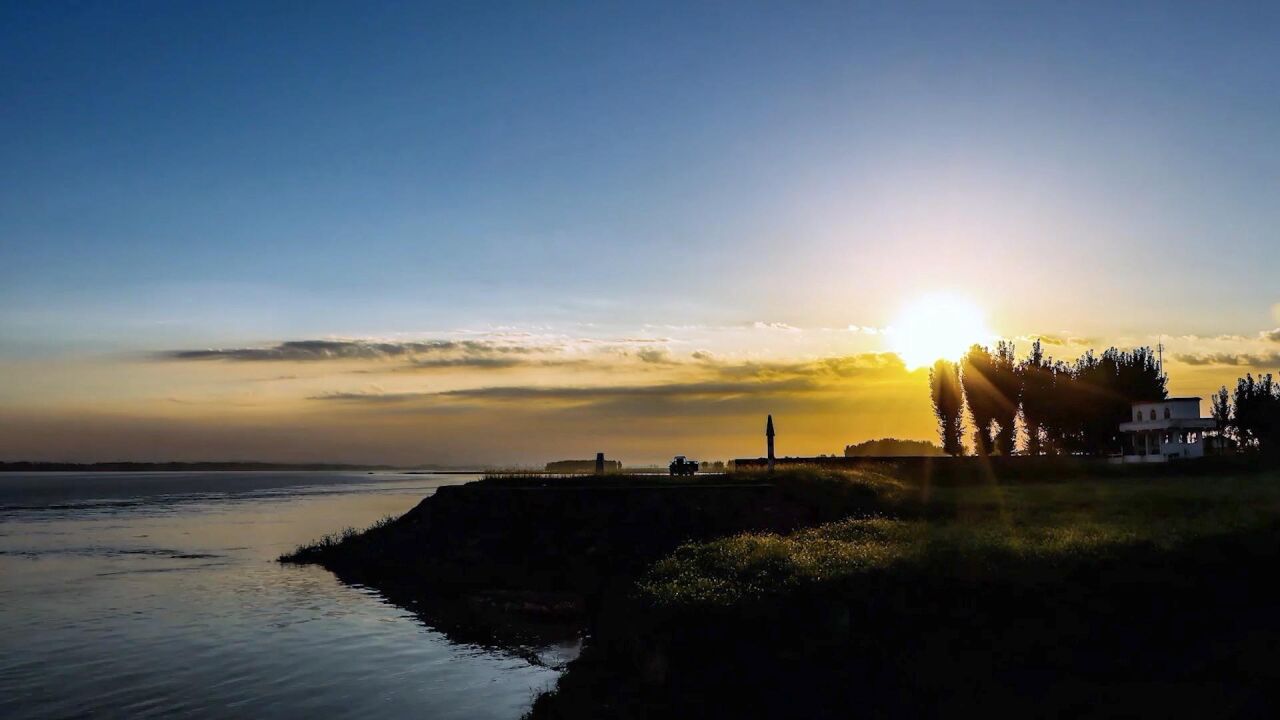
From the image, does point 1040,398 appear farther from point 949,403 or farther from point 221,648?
point 221,648

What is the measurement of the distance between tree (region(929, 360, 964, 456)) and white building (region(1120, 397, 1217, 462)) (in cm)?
1797

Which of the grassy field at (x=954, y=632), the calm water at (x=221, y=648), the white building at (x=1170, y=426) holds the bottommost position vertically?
the calm water at (x=221, y=648)

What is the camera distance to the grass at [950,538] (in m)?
22.9

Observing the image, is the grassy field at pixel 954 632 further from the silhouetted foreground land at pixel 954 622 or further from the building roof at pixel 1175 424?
the building roof at pixel 1175 424

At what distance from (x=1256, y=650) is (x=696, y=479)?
35.4 meters

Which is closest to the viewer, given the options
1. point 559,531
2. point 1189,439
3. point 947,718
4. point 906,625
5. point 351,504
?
point 947,718

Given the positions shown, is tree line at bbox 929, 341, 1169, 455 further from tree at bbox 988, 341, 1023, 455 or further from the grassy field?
the grassy field

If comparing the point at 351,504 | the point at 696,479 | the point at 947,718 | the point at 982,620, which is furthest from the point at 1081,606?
the point at 351,504

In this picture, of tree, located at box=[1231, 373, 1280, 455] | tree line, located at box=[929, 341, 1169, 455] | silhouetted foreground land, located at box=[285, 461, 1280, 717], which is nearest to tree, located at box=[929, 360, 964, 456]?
tree line, located at box=[929, 341, 1169, 455]

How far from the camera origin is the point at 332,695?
81.4 ft

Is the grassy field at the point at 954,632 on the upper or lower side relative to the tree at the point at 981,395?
lower

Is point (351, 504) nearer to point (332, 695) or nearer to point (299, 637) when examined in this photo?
point (299, 637)

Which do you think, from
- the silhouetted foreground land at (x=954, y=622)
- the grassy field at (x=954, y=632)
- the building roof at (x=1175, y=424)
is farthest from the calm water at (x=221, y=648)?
the building roof at (x=1175, y=424)

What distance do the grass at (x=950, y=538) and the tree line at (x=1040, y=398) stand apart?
4808cm
